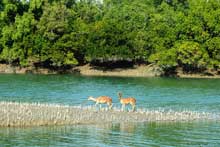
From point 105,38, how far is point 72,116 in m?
48.2

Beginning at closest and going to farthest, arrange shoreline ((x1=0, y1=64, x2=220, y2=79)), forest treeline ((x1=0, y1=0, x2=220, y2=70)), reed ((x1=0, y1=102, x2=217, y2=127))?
reed ((x1=0, y1=102, x2=217, y2=127)) < shoreline ((x1=0, y1=64, x2=220, y2=79)) < forest treeline ((x1=0, y1=0, x2=220, y2=70))

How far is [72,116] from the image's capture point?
2516 cm

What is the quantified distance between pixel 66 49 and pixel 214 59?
17974 mm

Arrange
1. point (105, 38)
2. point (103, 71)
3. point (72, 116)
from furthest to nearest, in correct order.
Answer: point (105, 38), point (103, 71), point (72, 116)

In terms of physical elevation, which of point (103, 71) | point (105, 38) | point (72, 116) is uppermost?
point (105, 38)

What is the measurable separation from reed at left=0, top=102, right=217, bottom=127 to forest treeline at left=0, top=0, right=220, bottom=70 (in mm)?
40198

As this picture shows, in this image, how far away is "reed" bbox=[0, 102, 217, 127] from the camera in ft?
77.8

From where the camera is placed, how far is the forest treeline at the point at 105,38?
69125 millimetres

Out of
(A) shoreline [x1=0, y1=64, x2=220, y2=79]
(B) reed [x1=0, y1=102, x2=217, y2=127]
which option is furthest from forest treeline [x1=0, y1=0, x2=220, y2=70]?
(B) reed [x1=0, y1=102, x2=217, y2=127]

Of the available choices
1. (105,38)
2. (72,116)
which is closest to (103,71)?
(105,38)

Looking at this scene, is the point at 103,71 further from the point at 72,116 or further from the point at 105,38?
the point at 72,116

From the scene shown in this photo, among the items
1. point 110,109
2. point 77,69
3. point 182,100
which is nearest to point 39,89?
point 182,100

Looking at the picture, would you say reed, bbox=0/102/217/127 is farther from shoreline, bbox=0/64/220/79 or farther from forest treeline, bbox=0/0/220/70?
forest treeline, bbox=0/0/220/70

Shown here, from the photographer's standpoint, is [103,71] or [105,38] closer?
[103,71]
